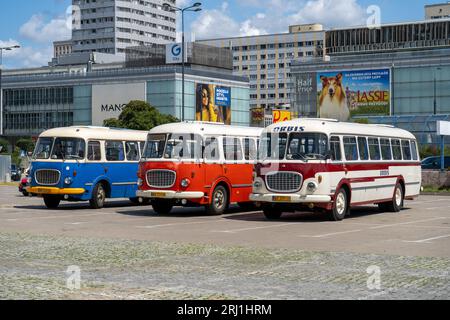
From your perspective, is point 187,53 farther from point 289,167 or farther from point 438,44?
point 289,167

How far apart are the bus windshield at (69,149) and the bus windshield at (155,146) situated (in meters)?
3.41

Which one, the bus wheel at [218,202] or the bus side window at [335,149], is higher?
the bus side window at [335,149]

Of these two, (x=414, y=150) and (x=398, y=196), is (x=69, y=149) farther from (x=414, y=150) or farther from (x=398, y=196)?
(x=414, y=150)

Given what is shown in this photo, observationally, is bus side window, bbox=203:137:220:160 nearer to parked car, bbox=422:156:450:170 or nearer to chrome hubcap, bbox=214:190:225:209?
chrome hubcap, bbox=214:190:225:209

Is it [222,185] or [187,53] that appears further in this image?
[187,53]

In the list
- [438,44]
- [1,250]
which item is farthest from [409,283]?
[438,44]

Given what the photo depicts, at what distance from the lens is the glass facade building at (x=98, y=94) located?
116m

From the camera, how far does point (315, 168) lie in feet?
70.9

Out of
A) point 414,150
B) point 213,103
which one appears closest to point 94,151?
point 414,150

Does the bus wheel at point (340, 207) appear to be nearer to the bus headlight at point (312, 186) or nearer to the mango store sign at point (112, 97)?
the bus headlight at point (312, 186)

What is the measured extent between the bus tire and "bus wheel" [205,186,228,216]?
5474 millimetres

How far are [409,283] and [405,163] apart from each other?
1738 cm

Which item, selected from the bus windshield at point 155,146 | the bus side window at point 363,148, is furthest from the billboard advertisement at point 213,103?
the bus side window at point 363,148

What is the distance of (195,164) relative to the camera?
24.0 metres
